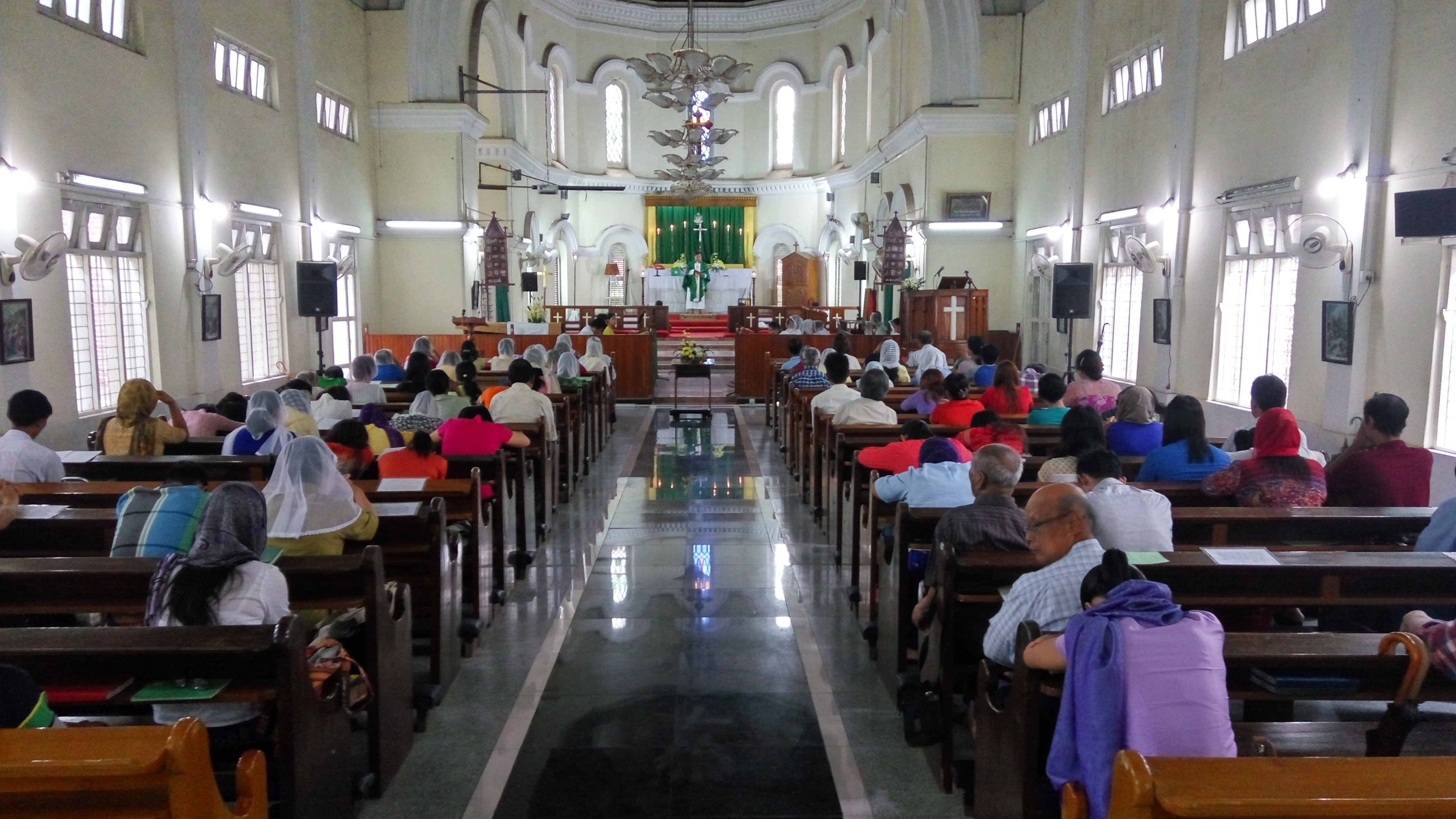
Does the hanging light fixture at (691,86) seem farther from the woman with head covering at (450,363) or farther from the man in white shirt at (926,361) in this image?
the woman with head covering at (450,363)

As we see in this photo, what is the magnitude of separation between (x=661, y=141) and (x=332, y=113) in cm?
555

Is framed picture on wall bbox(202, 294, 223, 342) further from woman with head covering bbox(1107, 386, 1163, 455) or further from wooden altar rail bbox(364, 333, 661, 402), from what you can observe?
woman with head covering bbox(1107, 386, 1163, 455)

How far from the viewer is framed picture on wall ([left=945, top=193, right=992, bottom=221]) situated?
17.2 m

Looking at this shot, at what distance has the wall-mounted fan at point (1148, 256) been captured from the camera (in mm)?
11719

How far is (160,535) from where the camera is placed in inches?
134

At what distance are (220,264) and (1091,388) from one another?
9534 mm

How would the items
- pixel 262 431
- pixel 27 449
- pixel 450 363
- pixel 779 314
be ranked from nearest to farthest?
pixel 27 449 → pixel 262 431 → pixel 450 363 → pixel 779 314

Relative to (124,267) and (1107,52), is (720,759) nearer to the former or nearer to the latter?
(124,267)

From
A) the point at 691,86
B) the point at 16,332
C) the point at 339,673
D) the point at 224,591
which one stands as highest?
the point at 691,86

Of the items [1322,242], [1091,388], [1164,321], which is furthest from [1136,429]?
[1164,321]

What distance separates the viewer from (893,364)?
33.6 ft

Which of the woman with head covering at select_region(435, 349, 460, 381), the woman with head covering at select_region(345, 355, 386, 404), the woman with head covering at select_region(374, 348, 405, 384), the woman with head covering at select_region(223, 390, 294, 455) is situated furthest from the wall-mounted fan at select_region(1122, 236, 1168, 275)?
the woman with head covering at select_region(223, 390, 294, 455)

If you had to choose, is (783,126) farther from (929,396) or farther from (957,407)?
(957,407)

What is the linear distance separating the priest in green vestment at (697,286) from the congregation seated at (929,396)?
18.2 metres
